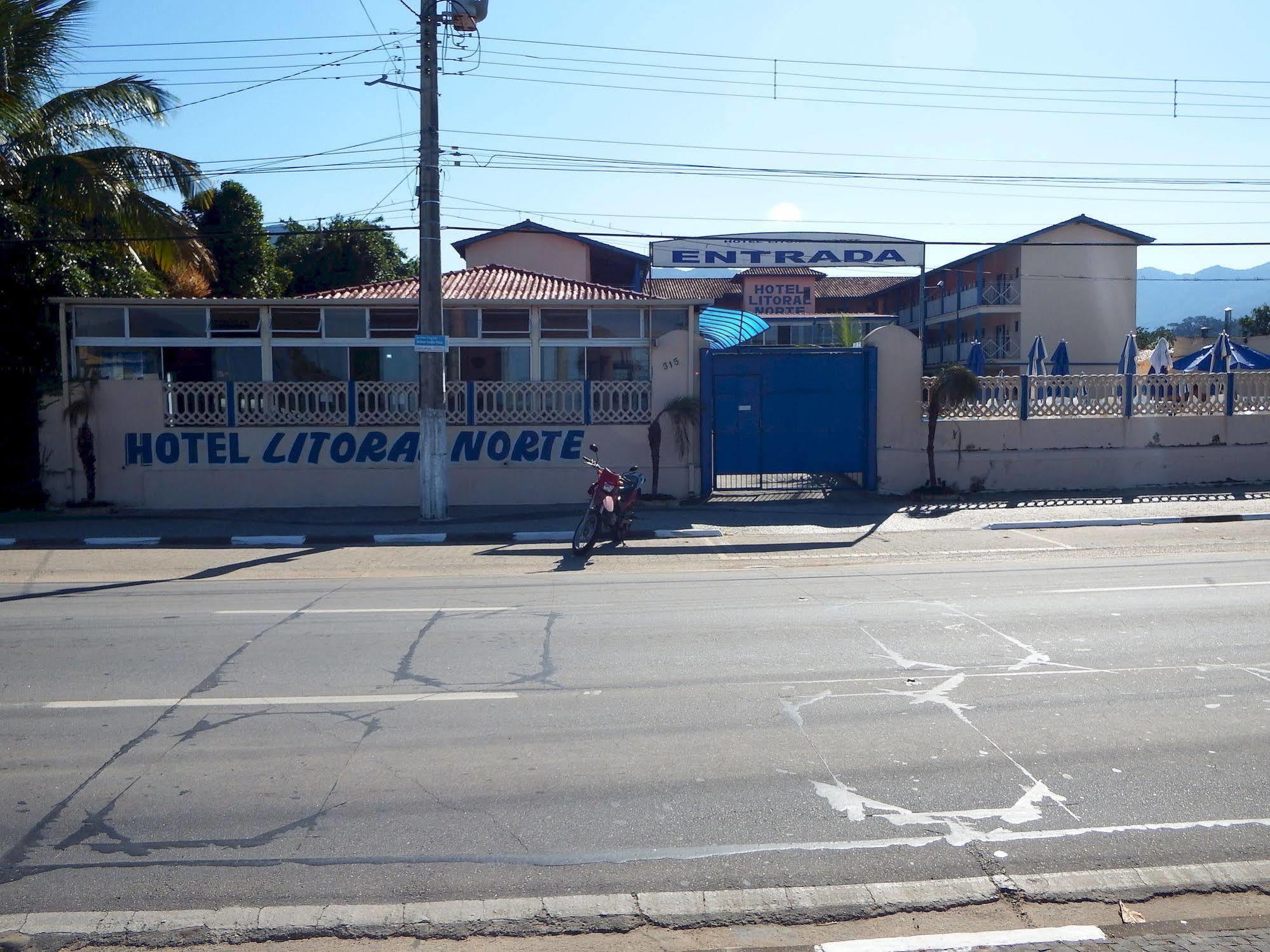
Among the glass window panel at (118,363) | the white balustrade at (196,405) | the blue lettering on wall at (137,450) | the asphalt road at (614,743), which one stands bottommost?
the asphalt road at (614,743)

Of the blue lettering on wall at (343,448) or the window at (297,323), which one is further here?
the window at (297,323)

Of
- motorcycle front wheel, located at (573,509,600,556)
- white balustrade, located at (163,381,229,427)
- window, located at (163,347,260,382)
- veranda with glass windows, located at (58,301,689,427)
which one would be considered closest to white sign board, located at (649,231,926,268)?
veranda with glass windows, located at (58,301,689,427)

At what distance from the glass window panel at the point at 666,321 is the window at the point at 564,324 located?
1.25 metres

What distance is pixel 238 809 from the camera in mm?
5113

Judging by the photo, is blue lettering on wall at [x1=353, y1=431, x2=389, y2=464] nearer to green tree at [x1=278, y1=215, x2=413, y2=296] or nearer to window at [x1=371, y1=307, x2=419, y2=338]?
window at [x1=371, y1=307, x2=419, y2=338]

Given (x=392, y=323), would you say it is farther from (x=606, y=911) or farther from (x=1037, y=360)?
(x=606, y=911)

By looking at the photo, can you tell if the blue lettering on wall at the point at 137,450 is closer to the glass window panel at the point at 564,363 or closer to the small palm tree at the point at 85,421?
the small palm tree at the point at 85,421

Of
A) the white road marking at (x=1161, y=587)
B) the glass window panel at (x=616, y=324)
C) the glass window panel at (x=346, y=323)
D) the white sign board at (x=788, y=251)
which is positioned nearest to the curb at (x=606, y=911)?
the white road marking at (x=1161, y=587)

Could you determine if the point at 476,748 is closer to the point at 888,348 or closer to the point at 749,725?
the point at 749,725

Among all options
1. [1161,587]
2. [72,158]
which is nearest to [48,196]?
[72,158]

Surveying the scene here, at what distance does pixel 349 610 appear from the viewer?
32.2ft

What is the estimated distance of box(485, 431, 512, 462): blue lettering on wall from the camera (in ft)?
58.6

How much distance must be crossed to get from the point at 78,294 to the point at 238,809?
16.3m

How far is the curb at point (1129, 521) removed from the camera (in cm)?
1562
